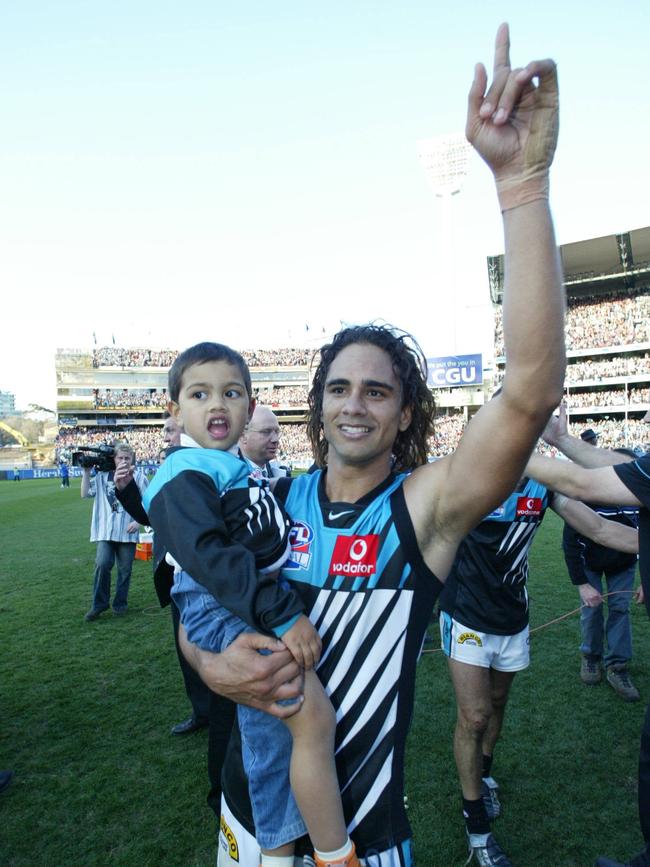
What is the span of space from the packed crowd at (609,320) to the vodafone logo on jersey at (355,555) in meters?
44.7

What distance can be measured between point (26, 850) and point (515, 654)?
Result: 11.4 feet

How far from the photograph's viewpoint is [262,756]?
1883 mm

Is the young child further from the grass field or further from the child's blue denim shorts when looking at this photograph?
the grass field

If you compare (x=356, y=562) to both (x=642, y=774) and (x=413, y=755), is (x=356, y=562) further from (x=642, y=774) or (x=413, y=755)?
(x=413, y=755)

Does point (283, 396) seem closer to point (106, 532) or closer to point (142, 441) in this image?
point (142, 441)

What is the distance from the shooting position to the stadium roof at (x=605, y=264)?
41.5 m

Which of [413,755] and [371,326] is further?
[413,755]

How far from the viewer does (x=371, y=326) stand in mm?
2332

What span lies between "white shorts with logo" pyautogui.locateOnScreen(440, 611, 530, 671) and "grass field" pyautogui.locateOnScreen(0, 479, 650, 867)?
3.54 ft

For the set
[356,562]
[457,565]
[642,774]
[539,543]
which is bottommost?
[539,543]

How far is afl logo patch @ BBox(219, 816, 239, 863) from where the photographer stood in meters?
2.03

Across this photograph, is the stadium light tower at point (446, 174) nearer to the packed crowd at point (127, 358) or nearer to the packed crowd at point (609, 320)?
the packed crowd at point (609, 320)

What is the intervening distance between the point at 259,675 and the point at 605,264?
165 feet

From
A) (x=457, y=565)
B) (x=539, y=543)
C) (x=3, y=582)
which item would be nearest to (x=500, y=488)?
(x=457, y=565)
